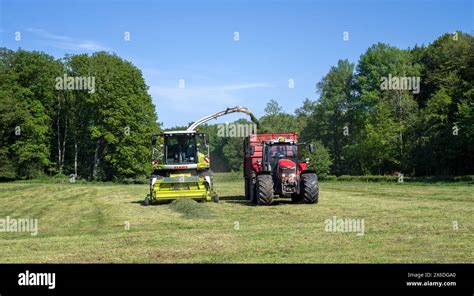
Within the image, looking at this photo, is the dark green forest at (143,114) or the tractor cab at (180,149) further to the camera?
the dark green forest at (143,114)

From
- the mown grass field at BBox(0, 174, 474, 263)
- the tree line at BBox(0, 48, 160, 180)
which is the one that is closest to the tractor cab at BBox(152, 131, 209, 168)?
the mown grass field at BBox(0, 174, 474, 263)

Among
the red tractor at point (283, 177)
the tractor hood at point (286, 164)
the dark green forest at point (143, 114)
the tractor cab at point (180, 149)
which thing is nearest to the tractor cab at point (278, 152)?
the red tractor at point (283, 177)

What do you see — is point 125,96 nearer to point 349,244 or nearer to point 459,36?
point 459,36

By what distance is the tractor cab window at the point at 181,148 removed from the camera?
73.8 feet

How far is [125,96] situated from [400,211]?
4185 cm

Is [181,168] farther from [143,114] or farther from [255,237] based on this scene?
[143,114]

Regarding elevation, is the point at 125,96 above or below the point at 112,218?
above

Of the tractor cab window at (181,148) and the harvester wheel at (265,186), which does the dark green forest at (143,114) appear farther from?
the harvester wheel at (265,186)

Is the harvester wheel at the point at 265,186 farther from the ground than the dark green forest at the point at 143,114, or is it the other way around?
the dark green forest at the point at 143,114

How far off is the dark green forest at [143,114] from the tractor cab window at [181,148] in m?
27.6

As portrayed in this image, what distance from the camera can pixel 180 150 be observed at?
74.2 ft

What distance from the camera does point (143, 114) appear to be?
180ft

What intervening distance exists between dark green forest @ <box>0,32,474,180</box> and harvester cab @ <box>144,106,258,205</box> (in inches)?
1086
